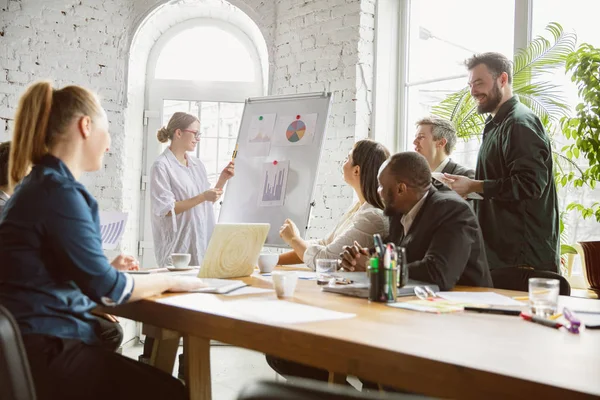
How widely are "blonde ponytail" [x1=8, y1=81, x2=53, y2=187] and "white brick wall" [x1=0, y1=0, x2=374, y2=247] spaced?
278 cm

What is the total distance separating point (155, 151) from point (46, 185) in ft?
11.3

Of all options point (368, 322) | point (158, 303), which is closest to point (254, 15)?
point (158, 303)

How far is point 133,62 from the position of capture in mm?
4680

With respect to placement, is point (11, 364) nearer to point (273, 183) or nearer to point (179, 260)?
point (179, 260)

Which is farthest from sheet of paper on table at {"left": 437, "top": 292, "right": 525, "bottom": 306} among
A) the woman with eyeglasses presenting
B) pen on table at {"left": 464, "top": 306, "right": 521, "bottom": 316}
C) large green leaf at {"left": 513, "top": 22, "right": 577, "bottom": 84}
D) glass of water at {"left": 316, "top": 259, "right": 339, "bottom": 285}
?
the woman with eyeglasses presenting

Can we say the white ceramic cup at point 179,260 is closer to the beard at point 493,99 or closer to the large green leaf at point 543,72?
the beard at point 493,99

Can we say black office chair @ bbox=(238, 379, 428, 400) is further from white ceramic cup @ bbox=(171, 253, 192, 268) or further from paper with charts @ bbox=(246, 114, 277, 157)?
paper with charts @ bbox=(246, 114, 277, 157)

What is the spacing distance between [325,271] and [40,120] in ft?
3.48

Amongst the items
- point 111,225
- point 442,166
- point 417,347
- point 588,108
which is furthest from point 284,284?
point 111,225

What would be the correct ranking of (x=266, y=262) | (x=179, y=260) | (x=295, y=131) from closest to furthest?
(x=266, y=262) < (x=179, y=260) < (x=295, y=131)

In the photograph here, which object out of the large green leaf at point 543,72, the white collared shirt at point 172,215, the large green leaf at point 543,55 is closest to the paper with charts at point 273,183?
the white collared shirt at point 172,215

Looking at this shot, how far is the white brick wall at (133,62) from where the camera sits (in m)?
4.23

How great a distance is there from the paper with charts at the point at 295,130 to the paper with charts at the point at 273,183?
15 cm

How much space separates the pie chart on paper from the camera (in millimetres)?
3859
